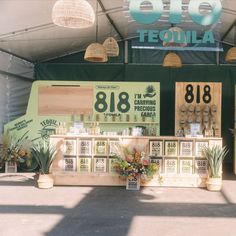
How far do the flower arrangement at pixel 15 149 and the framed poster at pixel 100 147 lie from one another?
7.58ft

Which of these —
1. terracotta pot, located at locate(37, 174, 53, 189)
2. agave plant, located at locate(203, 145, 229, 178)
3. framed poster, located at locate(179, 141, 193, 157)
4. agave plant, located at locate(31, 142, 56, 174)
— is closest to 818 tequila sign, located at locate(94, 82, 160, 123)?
framed poster, located at locate(179, 141, 193, 157)

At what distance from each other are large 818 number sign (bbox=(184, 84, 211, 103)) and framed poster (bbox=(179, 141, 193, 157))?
6.67 ft

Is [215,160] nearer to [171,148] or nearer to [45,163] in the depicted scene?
[171,148]

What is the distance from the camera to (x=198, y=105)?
920cm

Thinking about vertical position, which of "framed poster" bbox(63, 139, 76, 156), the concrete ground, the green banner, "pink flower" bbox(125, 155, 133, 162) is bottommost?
the concrete ground

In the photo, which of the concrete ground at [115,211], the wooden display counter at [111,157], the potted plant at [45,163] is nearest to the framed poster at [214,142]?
the wooden display counter at [111,157]

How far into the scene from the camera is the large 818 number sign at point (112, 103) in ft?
30.5

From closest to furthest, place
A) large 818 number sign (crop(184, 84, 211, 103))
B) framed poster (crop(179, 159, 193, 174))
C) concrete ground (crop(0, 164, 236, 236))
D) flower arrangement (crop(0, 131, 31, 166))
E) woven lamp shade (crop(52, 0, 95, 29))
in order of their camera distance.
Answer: concrete ground (crop(0, 164, 236, 236)), woven lamp shade (crop(52, 0, 95, 29)), framed poster (crop(179, 159, 193, 174)), flower arrangement (crop(0, 131, 31, 166)), large 818 number sign (crop(184, 84, 211, 103))

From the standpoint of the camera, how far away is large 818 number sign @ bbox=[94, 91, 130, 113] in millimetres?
9297

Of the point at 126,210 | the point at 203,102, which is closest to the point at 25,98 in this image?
the point at 203,102

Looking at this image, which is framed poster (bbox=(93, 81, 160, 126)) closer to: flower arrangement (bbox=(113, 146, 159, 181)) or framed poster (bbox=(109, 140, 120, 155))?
framed poster (bbox=(109, 140, 120, 155))

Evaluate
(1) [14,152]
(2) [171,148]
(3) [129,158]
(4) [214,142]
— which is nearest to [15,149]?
(1) [14,152]

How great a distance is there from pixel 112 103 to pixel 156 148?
2238 mm

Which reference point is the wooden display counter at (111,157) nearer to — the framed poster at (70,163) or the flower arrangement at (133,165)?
the framed poster at (70,163)
